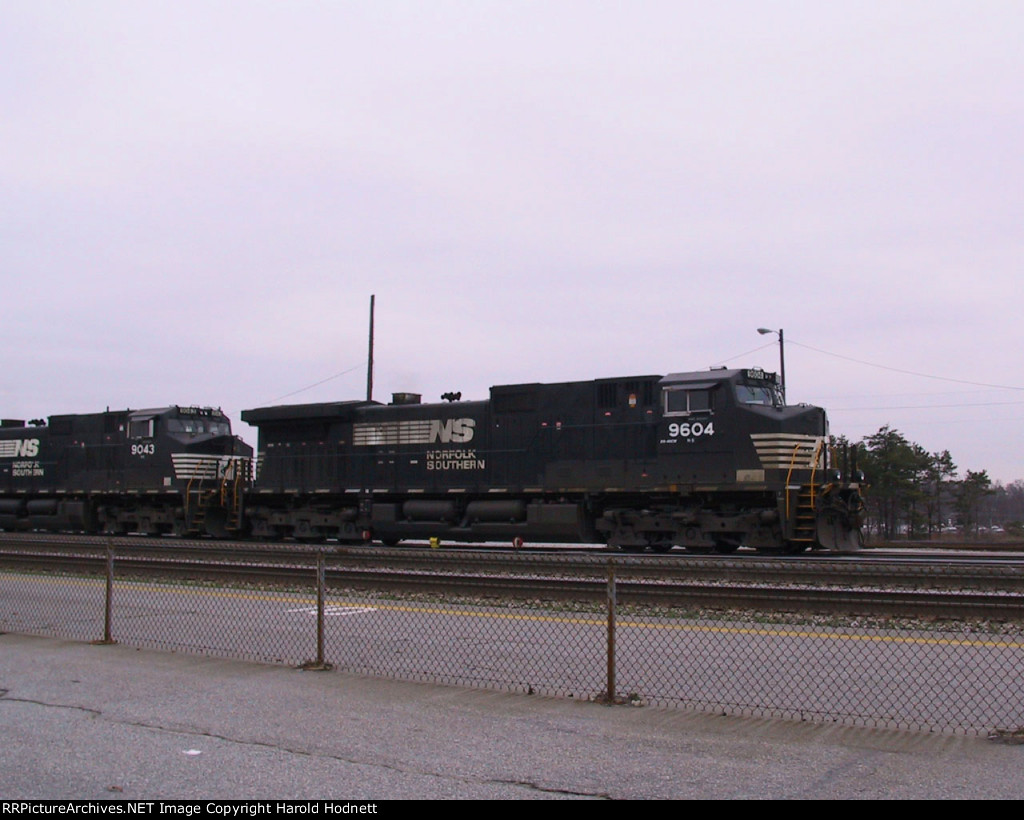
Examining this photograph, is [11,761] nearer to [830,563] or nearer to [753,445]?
[830,563]

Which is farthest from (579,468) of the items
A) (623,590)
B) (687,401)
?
(623,590)

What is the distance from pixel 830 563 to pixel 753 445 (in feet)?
14.1

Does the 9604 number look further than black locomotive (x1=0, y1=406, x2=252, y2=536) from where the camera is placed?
No

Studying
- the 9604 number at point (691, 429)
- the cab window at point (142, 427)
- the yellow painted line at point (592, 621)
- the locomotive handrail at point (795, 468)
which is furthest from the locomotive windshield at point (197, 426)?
the locomotive handrail at point (795, 468)

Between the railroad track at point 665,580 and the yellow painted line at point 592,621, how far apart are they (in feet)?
1.14

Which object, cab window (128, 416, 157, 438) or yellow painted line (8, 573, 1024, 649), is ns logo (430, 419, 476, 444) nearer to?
yellow painted line (8, 573, 1024, 649)

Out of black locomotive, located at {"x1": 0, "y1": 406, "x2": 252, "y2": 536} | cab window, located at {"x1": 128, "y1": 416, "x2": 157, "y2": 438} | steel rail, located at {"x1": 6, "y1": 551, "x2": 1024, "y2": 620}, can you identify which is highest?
cab window, located at {"x1": 128, "y1": 416, "x2": 157, "y2": 438}

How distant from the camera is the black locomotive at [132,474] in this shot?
28203 millimetres

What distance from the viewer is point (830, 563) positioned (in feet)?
51.9

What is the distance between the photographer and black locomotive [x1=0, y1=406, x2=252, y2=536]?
1110 inches

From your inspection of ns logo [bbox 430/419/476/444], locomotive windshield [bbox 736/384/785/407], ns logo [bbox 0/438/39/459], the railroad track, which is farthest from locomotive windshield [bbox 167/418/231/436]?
locomotive windshield [bbox 736/384/785/407]

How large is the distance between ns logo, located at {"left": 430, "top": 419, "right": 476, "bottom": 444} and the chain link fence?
931 cm

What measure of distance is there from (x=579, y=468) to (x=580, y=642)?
40.0ft
